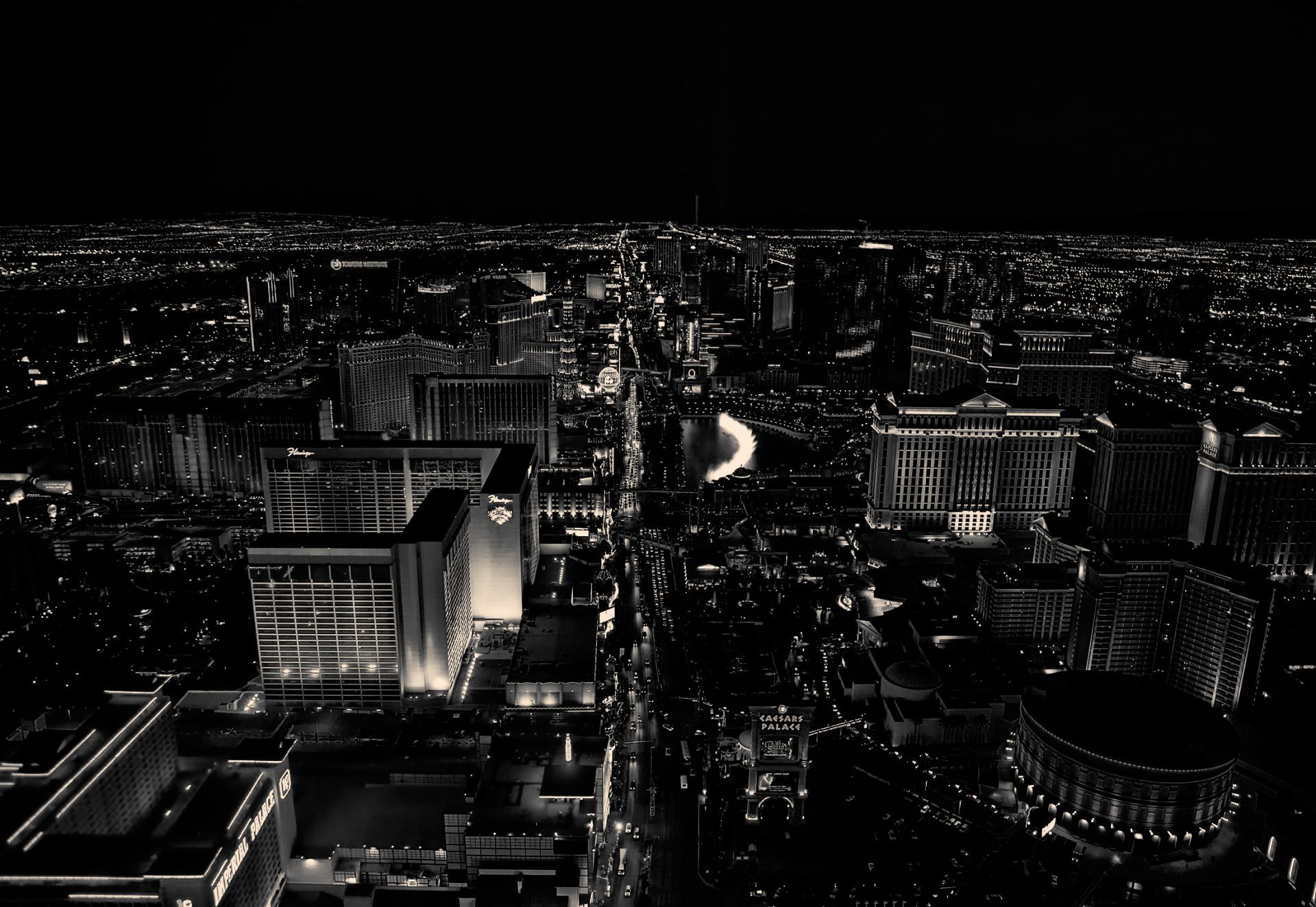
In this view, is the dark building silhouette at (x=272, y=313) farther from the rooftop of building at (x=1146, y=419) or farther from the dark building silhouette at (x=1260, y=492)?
the dark building silhouette at (x=1260, y=492)

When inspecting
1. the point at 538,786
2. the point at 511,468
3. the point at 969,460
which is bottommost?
the point at 538,786

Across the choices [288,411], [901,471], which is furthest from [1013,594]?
[288,411]

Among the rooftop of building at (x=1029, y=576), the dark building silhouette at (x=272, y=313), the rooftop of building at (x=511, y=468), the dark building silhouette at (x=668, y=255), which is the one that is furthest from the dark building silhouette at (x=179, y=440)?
the dark building silhouette at (x=668, y=255)

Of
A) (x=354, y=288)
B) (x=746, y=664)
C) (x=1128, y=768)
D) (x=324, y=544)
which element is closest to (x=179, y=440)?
(x=324, y=544)

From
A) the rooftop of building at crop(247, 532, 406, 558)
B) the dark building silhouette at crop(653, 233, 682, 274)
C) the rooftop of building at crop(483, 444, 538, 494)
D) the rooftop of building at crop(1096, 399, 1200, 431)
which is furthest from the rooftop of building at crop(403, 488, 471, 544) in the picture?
the dark building silhouette at crop(653, 233, 682, 274)

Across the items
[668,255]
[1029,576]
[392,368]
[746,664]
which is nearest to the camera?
[746,664]

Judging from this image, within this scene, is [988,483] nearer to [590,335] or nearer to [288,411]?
[288,411]

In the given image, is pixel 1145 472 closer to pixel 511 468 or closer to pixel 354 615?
pixel 511 468
